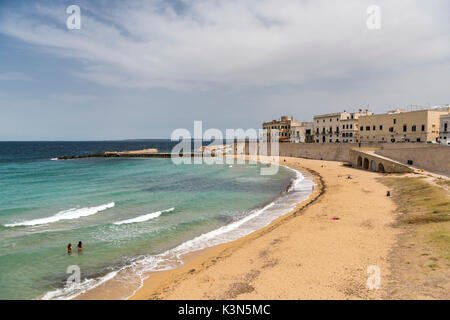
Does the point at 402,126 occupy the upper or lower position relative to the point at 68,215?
upper

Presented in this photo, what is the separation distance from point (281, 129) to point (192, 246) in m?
83.4

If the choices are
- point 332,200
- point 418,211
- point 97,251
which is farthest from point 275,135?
point 97,251

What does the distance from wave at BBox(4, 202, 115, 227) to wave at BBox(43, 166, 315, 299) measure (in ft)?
36.5

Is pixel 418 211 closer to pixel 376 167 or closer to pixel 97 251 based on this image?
pixel 97 251

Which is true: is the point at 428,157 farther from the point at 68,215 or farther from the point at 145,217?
the point at 68,215

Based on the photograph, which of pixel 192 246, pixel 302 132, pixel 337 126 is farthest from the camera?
pixel 302 132

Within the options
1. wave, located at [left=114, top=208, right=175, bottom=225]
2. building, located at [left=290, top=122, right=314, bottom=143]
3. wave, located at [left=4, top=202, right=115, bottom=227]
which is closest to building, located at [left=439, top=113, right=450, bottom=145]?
building, located at [left=290, top=122, right=314, bottom=143]

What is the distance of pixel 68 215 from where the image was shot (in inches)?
906

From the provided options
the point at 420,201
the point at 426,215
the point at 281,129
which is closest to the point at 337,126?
the point at 281,129

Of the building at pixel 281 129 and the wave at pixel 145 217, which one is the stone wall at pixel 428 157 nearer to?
the wave at pixel 145 217

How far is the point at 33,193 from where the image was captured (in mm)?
32438

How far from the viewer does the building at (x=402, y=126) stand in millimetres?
49156

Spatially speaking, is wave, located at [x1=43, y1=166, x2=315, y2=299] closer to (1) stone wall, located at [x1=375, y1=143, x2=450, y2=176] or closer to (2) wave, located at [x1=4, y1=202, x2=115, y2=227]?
(2) wave, located at [x1=4, y1=202, x2=115, y2=227]

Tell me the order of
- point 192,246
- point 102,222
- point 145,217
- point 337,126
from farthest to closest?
point 337,126 → point 145,217 → point 102,222 → point 192,246
